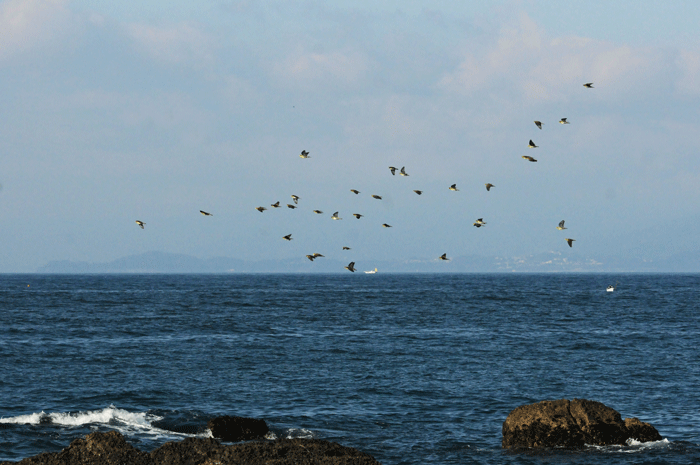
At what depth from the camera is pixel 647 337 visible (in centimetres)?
5534

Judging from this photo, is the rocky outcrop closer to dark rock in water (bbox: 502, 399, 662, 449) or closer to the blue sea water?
the blue sea water

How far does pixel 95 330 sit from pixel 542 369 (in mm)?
38521

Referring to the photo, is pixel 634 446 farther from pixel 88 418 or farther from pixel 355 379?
pixel 88 418

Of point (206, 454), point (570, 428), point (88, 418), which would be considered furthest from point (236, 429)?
point (570, 428)

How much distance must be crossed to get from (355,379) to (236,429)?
13.3 m

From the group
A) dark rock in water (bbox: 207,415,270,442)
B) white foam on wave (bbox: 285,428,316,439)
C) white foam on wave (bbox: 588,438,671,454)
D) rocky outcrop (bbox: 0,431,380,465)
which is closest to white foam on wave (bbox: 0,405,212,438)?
dark rock in water (bbox: 207,415,270,442)

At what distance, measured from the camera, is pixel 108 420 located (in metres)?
26.9

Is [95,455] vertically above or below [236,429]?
above

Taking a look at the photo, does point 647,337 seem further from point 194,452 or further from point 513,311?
point 194,452

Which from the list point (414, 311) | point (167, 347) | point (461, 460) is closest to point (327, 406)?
point (461, 460)

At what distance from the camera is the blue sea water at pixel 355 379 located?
24594mm

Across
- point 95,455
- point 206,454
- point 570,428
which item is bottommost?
point 570,428

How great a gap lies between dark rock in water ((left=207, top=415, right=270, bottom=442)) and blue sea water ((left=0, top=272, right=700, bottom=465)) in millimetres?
1491

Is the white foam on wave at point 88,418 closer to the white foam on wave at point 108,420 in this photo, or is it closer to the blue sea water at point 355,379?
the white foam on wave at point 108,420
